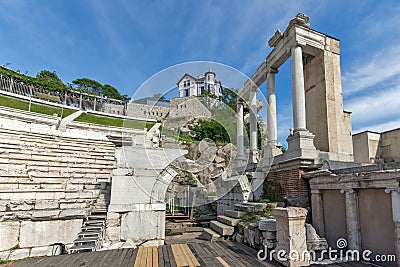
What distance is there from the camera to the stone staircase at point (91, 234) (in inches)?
156

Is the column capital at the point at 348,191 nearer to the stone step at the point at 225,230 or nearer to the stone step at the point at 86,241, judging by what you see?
the stone step at the point at 225,230

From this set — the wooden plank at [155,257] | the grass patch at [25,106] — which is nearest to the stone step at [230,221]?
the wooden plank at [155,257]

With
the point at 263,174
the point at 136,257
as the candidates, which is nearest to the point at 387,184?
the point at 263,174

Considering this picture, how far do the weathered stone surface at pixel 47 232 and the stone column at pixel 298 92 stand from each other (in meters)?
6.09

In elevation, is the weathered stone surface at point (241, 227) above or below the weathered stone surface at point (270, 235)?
below

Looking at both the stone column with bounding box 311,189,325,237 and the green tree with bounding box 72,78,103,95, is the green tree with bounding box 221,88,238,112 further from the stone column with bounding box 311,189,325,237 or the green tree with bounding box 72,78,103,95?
the green tree with bounding box 72,78,103,95

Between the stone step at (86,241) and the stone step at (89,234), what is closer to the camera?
the stone step at (86,241)

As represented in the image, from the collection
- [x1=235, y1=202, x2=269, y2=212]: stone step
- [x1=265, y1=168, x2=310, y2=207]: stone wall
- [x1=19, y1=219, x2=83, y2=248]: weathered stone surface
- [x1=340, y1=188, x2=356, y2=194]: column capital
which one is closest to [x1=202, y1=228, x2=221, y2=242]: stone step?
[x1=235, y1=202, x2=269, y2=212]: stone step

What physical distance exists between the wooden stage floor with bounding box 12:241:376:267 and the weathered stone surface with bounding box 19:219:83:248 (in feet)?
1.49

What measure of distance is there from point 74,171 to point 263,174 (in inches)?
253

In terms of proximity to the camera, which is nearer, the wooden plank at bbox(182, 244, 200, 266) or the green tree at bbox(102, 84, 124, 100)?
the wooden plank at bbox(182, 244, 200, 266)

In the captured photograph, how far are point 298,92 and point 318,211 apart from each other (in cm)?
352

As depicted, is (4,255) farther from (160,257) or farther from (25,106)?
(25,106)

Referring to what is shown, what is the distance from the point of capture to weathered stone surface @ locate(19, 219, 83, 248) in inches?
163
